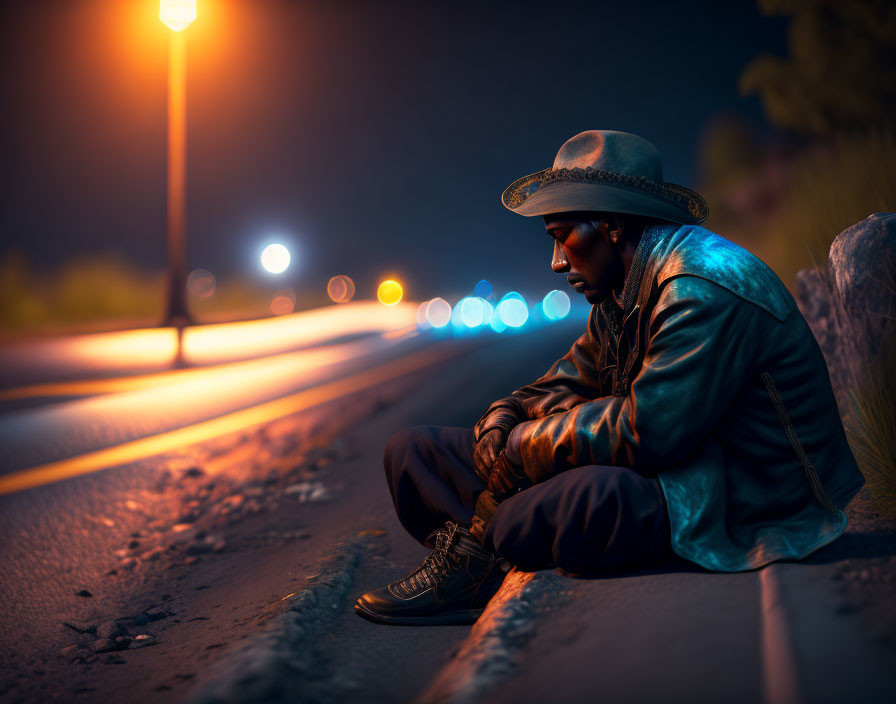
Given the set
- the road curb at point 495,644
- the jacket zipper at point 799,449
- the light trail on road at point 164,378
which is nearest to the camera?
the road curb at point 495,644

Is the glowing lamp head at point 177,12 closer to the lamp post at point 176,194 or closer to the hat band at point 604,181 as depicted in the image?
the lamp post at point 176,194

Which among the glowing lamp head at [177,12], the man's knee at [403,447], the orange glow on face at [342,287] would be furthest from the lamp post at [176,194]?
the orange glow on face at [342,287]

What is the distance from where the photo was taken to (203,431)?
7352mm

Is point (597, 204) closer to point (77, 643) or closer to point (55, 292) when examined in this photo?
point (77, 643)

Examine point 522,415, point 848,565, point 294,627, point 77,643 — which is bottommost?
point 77,643

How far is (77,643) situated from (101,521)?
1771 mm

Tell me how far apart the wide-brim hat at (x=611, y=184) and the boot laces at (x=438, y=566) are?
1208 mm

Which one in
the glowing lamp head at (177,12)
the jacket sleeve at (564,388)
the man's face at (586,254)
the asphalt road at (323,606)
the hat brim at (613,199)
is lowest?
the asphalt road at (323,606)

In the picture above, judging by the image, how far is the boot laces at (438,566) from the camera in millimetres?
2816

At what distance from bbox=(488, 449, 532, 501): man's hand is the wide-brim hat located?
85cm

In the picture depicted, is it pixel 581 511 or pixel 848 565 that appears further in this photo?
pixel 581 511

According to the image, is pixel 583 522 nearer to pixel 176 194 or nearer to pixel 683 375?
pixel 683 375

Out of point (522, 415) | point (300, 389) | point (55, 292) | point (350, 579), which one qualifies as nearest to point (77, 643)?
point (350, 579)

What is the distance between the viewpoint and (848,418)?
379 cm
